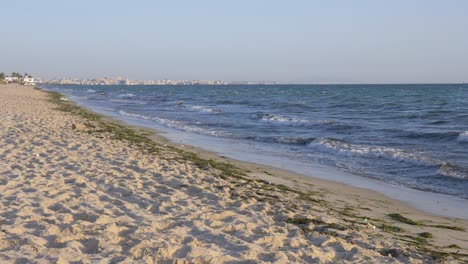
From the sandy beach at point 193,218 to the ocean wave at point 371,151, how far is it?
3.95m

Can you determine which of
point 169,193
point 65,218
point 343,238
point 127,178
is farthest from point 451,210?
point 65,218

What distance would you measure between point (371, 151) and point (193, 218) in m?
9.75

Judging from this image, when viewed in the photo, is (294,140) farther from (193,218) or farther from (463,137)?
(193,218)

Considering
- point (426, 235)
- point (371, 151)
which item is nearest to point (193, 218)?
point (426, 235)

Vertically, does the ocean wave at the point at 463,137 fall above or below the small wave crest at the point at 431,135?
above

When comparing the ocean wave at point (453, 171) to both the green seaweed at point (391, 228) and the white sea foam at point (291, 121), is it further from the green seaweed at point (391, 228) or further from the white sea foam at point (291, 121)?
the white sea foam at point (291, 121)

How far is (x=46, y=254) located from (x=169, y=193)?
306cm

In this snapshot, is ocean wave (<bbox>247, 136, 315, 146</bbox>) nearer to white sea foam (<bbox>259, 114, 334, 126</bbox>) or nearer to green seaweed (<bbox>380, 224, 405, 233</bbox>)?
white sea foam (<bbox>259, 114, 334, 126</bbox>)

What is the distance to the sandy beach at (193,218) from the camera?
4.87m

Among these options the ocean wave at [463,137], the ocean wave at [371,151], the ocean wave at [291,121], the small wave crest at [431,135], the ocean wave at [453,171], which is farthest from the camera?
the ocean wave at [291,121]

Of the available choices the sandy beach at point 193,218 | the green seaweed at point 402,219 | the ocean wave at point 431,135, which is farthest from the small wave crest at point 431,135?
the green seaweed at point 402,219

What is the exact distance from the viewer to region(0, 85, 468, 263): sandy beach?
487 cm

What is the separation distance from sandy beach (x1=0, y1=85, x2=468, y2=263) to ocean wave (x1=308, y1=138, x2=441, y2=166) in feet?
13.0

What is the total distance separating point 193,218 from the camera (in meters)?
6.11
